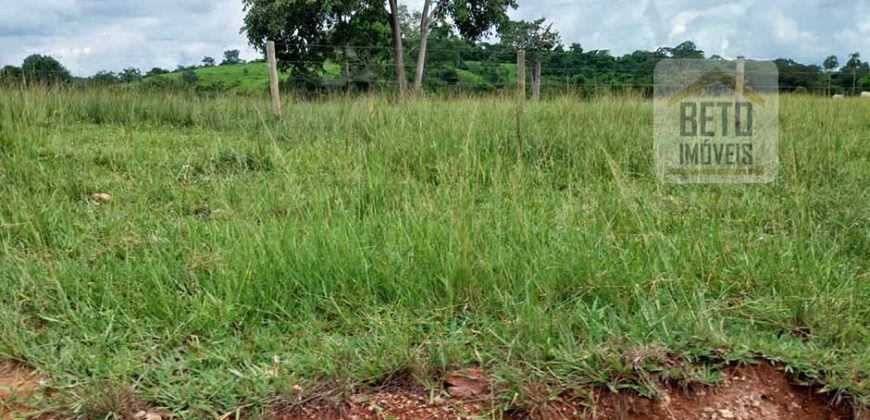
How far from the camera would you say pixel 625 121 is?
6.29m

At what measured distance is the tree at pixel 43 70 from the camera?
28.1 feet

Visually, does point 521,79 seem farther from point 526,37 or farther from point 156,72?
point 526,37

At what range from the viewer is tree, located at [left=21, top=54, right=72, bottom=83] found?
28.1 ft

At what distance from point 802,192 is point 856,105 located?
22.1 feet

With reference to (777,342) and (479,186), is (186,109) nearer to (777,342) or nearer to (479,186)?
(479,186)

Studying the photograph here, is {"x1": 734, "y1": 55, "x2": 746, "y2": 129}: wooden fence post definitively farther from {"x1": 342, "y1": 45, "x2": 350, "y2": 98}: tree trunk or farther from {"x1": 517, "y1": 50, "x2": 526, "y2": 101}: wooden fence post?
{"x1": 342, "y1": 45, "x2": 350, "y2": 98}: tree trunk

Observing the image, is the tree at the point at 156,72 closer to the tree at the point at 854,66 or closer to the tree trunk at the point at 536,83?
the tree trunk at the point at 536,83

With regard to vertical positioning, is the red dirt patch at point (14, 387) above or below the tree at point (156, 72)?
below

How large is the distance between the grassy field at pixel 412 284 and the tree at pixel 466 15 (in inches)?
547

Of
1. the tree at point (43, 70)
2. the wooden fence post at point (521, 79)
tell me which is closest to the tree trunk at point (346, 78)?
the wooden fence post at point (521, 79)

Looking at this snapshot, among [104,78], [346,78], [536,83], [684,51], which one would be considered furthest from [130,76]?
[684,51]

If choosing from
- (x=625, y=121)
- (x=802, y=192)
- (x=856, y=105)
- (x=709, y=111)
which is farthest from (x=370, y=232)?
(x=856, y=105)

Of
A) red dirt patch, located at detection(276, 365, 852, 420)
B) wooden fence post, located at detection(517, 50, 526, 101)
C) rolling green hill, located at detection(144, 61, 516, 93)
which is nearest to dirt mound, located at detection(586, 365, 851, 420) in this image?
red dirt patch, located at detection(276, 365, 852, 420)

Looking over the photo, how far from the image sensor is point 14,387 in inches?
64.8
